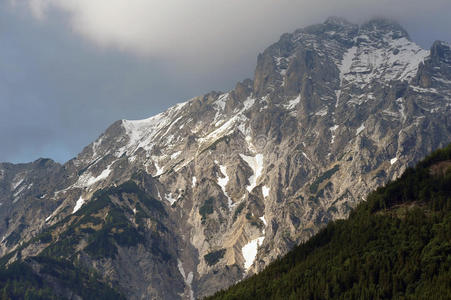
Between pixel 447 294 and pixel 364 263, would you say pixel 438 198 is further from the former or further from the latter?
pixel 447 294

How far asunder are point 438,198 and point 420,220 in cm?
1359

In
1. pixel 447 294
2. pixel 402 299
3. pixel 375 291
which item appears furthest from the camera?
pixel 375 291

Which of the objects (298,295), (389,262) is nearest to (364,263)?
(389,262)

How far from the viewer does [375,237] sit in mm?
193000

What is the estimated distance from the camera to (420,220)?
187m

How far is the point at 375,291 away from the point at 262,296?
1700 inches

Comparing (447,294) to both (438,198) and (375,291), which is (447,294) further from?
(438,198)

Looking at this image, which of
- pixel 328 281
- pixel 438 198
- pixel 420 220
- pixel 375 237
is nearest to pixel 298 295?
pixel 328 281

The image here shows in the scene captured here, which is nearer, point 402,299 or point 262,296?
point 402,299

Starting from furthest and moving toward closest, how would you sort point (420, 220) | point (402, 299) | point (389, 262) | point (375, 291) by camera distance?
point (420, 220) < point (389, 262) < point (375, 291) < point (402, 299)

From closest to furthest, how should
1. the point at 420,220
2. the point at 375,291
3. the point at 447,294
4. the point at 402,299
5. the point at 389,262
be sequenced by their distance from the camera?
the point at 447,294
the point at 402,299
the point at 375,291
the point at 389,262
the point at 420,220

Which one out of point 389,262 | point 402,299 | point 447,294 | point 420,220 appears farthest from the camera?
point 420,220

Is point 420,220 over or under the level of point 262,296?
over

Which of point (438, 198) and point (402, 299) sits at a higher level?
point (438, 198)
